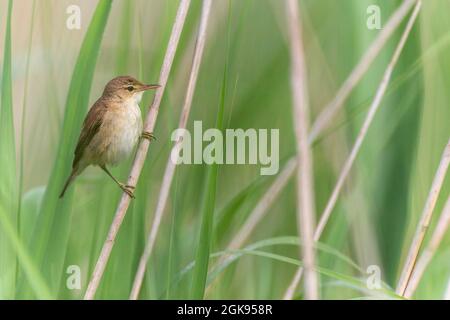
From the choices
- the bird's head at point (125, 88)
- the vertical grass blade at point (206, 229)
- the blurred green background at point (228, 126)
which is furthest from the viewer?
the bird's head at point (125, 88)

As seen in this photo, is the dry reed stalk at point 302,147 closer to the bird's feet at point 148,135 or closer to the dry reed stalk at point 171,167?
the dry reed stalk at point 171,167

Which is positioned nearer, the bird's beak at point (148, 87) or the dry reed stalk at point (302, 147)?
the dry reed stalk at point (302, 147)

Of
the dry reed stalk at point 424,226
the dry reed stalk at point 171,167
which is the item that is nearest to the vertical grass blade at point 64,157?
the dry reed stalk at point 171,167

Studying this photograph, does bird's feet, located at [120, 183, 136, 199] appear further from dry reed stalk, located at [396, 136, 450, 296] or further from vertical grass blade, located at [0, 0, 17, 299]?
dry reed stalk, located at [396, 136, 450, 296]

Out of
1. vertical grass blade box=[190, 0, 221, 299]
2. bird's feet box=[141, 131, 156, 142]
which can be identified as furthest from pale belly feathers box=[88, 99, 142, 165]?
vertical grass blade box=[190, 0, 221, 299]

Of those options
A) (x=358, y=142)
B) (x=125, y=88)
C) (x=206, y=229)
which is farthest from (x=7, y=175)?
(x=358, y=142)

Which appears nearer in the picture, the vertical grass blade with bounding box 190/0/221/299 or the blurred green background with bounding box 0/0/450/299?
the vertical grass blade with bounding box 190/0/221/299

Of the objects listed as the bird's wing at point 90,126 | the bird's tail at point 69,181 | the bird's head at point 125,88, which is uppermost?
the bird's head at point 125,88
